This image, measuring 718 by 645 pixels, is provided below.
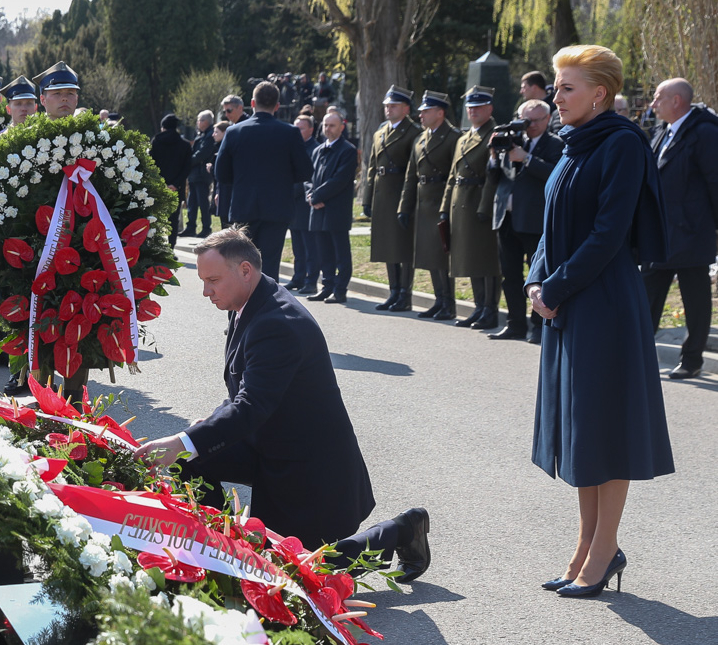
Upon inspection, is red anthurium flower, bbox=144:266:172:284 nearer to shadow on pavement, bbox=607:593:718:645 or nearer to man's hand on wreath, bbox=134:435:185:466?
man's hand on wreath, bbox=134:435:185:466

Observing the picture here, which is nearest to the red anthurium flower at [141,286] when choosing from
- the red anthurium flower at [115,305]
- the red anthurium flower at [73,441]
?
the red anthurium flower at [115,305]

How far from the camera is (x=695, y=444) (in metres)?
6.62

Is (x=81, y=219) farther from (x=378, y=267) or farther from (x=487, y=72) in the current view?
(x=487, y=72)

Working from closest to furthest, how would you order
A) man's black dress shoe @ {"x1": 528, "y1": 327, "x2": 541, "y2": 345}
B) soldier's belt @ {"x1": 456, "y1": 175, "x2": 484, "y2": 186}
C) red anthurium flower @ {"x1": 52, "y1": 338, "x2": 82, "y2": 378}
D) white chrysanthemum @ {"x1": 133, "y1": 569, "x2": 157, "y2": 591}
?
white chrysanthemum @ {"x1": 133, "y1": 569, "x2": 157, "y2": 591}
red anthurium flower @ {"x1": 52, "y1": 338, "x2": 82, "y2": 378}
man's black dress shoe @ {"x1": 528, "y1": 327, "x2": 541, "y2": 345}
soldier's belt @ {"x1": 456, "y1": 175, "x2": 484, "y2": 186}

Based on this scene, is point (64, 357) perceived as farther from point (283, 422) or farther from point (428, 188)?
point (428, 188)

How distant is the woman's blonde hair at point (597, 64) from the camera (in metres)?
4.18

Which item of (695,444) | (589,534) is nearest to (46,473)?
(589,534)

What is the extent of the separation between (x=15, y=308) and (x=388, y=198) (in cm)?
615

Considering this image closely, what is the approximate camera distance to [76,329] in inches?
247

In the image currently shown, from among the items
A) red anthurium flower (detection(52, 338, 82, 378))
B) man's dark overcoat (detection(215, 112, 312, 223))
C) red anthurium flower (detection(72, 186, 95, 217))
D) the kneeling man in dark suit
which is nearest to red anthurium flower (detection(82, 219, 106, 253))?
red anthurium flower (detection(72, 186, 95, 217))

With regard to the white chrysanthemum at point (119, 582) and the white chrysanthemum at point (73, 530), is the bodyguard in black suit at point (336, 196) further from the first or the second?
the white chrysanthemum at point (119, 582)

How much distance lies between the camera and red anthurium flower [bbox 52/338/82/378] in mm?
6289

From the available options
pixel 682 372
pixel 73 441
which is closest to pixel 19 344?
pixel 73 441

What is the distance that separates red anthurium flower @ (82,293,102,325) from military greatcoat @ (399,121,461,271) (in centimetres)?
547
